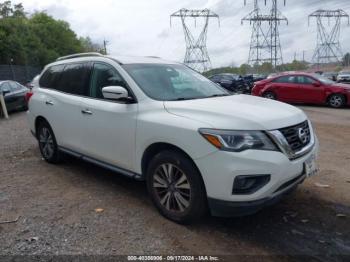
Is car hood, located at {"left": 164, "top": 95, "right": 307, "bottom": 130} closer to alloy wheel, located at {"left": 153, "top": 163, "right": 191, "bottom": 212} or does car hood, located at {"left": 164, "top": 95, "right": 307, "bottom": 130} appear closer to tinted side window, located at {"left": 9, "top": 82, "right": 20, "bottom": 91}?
alloy wheel, located at {"left": 153, "top": 163, "right": 191, "bottom": 212}

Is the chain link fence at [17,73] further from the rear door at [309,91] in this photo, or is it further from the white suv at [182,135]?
the white suv at [182,135]

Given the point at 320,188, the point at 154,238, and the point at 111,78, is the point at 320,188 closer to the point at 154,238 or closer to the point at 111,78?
the point at 154,238

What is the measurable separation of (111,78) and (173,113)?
130 centimetres

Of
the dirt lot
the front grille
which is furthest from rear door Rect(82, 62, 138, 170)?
the front grille

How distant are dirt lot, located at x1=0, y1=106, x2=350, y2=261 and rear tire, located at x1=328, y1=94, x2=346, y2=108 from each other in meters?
10.3

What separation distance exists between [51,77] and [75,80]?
101 cm

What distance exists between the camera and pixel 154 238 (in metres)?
3.94

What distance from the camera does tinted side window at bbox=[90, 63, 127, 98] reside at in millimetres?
4965

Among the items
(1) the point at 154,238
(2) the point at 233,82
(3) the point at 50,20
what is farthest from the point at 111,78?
(3) the point at 50,20

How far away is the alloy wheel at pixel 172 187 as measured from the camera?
4043 mm

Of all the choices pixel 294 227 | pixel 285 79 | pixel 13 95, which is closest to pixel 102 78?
pixel 294 227

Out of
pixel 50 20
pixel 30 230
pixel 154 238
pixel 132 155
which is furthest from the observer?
pixel 50 20

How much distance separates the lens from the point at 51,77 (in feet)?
21.7

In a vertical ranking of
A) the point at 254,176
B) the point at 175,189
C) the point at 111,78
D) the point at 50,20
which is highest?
the point at 50,20
